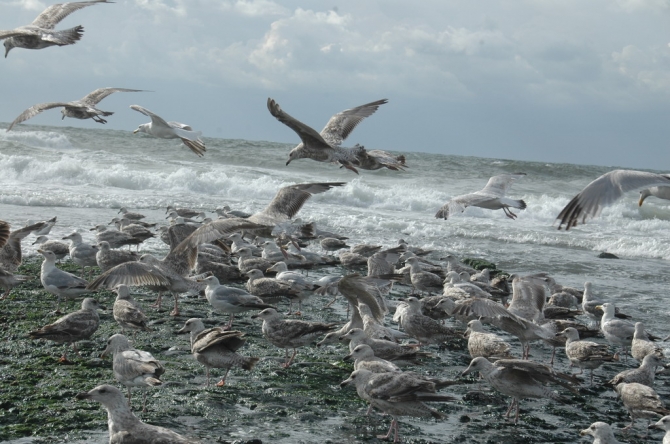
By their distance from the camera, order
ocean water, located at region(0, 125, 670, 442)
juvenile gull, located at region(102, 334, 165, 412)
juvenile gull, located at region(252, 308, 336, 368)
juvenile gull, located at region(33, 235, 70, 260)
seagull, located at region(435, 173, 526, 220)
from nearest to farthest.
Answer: juvenile gull, located at region(102, 334, 165, 412) < juvenile gull, located at region(252, 308, 336, 368) < seagull, located at region(435, 173, 526, 220) < juvenile gull, located at region(33, 235, 70, 260) < ocean water, located at region(0, 125, 670, 442)

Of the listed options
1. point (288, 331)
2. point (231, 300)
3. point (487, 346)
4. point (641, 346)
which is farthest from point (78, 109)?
point (641, 346)

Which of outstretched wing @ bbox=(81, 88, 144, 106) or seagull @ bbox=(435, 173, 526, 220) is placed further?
outstretched wing @ bbox=(81, 88, 144, 106)

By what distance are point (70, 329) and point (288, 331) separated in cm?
216

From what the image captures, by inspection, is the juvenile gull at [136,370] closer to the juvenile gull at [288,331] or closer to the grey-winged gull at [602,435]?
the juvenile gull at [288,331]

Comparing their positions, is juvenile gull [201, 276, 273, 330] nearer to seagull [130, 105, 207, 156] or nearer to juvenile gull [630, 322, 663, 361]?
seagull [130, 105, 207, 156]

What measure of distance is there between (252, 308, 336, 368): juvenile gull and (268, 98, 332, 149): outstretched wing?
271 centimetres

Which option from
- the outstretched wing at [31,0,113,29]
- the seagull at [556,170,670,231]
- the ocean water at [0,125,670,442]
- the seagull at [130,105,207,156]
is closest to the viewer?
the seagull at [556,170,670,231]

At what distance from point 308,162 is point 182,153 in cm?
630

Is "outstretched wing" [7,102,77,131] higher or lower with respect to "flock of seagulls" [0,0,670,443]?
higher

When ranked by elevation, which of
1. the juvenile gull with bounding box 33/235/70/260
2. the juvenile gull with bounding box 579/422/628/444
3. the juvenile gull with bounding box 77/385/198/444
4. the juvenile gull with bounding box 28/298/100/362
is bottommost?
the juvenile gull with bounding box 33/235/70/260

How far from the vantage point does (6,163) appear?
30.2 metres

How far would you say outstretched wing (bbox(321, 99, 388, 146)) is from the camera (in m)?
11.6

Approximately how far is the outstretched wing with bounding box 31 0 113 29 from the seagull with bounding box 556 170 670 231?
7.87m

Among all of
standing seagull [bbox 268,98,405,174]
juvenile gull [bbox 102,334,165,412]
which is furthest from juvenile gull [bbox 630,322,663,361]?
juvenile gull [bbox 102,334,165,412]
